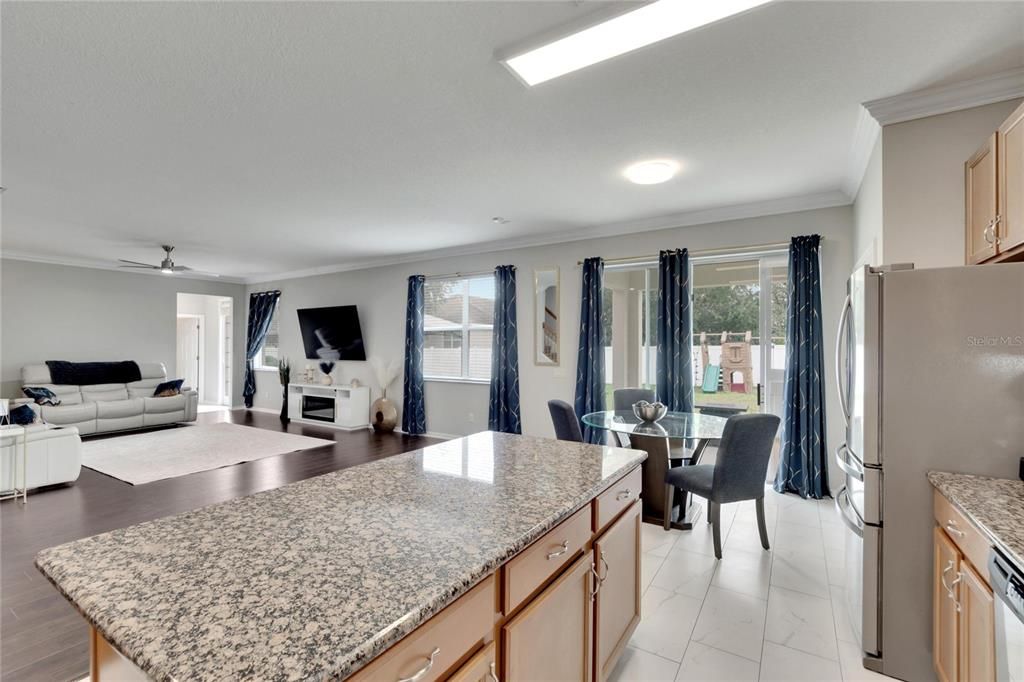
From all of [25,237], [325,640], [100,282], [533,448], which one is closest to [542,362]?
[533,448]

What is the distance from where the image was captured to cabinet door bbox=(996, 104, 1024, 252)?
1.82 metres

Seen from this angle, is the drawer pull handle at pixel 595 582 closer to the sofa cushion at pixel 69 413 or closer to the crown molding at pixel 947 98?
the crown molding at pixel 947 98

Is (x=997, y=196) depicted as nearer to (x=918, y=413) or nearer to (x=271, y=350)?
(x=918, y=413)

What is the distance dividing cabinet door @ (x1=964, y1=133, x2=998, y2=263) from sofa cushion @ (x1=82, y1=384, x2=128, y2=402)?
9.38 meters

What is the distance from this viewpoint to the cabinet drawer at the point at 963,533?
4.63 feet

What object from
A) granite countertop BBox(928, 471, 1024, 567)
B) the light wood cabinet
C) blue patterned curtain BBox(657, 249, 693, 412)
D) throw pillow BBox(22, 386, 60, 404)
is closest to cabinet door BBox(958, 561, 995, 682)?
the light wood cabinet

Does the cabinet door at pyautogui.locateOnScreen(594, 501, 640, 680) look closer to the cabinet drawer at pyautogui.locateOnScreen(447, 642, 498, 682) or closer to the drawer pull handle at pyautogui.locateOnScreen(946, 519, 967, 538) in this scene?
the cabinet drawer at pyautogui.locateOnScreen(447, 642, 498, 682)

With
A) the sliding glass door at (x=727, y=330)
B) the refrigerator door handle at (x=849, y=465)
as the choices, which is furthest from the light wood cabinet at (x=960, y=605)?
the sliding glass door at (x=727, y=330)

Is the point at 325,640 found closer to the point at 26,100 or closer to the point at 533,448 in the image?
the point at 533,448

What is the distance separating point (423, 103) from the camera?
2479 mm

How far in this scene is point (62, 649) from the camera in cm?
210

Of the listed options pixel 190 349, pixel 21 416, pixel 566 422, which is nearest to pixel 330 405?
pixel 21 416

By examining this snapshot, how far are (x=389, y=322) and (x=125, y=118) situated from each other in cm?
470

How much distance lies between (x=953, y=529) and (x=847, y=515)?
587 mm
